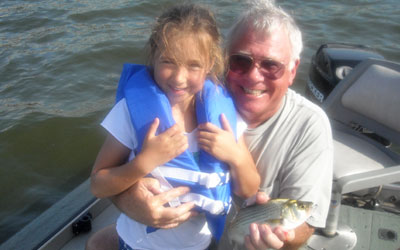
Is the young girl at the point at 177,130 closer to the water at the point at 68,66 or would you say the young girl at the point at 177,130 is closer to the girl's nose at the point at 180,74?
the girl's nose at the point at 180,74

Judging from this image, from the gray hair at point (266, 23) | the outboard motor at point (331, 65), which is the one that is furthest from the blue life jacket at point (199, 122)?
the outboard motor at point (331, 65)

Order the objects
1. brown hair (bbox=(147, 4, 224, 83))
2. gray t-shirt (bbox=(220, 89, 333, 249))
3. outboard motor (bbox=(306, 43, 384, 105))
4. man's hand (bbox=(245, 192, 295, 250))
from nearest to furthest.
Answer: man's hand (bbox=(245, 192, 295, 250)), brown hair (bbox=(147, 4, 224, 83)), gray t-shirt (bbox=(220, 89, 333, 249)), outboard motor (bbox=(306, 43, 384, 105))

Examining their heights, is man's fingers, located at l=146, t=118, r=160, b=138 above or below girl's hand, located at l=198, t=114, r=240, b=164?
above

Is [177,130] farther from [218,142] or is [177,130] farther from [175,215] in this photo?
[175,215]

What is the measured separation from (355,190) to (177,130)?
153 centimetres

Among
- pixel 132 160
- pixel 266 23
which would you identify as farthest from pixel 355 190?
pixel 132 160

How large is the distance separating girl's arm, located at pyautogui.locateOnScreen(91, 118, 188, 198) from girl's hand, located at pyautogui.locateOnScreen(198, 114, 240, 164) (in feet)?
0.31

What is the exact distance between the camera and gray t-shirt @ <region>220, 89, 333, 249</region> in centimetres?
217

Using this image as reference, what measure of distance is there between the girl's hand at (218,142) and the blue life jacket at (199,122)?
0.18 ft

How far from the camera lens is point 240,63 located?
7.34 ft

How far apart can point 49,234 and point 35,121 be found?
10.1 ft

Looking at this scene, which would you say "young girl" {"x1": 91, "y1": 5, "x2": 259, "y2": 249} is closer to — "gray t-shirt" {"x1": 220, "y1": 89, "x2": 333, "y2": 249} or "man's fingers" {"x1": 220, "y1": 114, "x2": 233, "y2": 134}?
"man's fingers" {"x1": 220, "y1": 114, "x2": 233, "y2": 134}

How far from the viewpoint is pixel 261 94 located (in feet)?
7.37

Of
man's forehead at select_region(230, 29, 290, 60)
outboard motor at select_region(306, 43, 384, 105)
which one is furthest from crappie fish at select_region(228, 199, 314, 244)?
outboard motor at select_region(306, 43, 384, 105)
